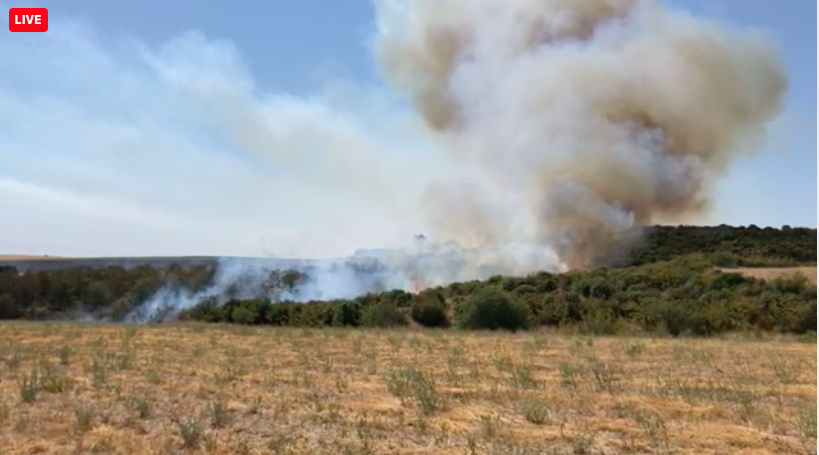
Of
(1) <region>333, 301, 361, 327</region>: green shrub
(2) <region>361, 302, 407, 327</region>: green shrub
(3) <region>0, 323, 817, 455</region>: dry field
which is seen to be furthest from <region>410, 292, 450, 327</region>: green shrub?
(3) <region>0, 323, 817, 455</region>: dry field

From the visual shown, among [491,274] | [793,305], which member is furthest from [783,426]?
[491,274]

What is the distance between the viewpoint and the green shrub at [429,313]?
39.4 m

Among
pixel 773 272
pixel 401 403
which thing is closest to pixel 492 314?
pixel 401 403

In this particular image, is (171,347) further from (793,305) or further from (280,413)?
(793,305)

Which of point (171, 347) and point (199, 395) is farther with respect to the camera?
point (171, 347)

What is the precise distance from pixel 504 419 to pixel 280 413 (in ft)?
9.67

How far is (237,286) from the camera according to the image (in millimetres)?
70250

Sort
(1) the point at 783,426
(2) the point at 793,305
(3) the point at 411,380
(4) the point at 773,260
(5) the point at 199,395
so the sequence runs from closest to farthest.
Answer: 1. (1) the point at 783,426
2. (5) the point at 199,395
3. (3) the point at 411,380
4. (2) the point at 793,305
5. (4) the point at 773,260

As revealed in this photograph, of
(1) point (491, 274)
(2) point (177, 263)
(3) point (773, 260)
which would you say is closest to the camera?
(1) point (491, 274)

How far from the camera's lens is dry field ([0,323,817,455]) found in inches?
288

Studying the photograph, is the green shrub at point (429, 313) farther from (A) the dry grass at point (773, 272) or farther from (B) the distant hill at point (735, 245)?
(B) the distant hill at point (735, 245)

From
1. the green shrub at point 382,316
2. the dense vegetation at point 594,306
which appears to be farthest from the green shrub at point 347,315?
the green shrub at point 382,316

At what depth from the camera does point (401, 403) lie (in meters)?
9.73

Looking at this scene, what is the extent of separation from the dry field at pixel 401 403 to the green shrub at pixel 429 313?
21739mm
